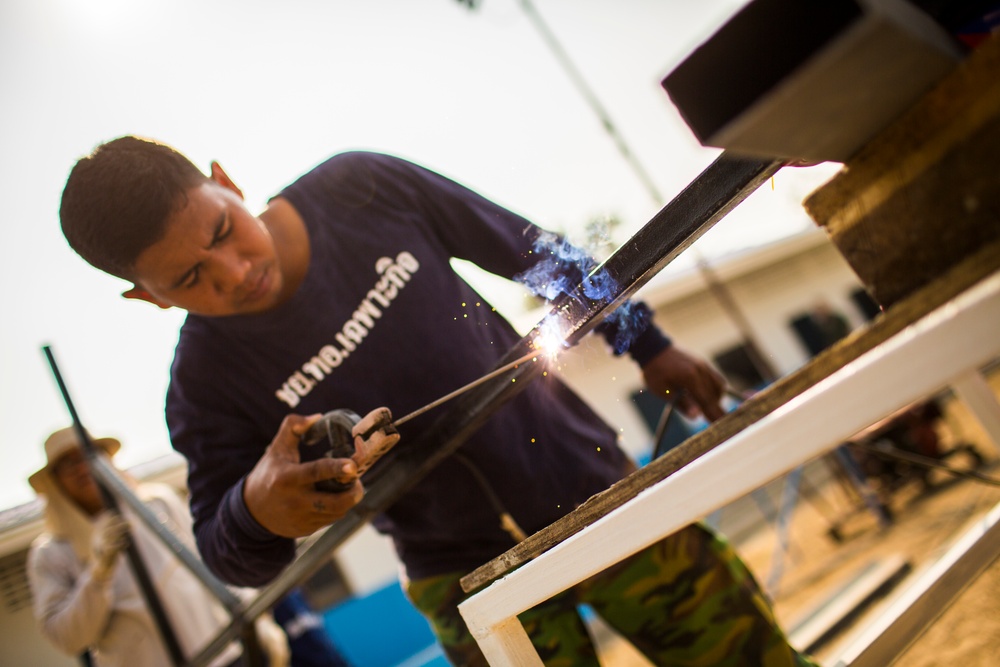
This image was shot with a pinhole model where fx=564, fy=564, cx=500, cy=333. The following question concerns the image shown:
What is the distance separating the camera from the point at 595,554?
0.68 m

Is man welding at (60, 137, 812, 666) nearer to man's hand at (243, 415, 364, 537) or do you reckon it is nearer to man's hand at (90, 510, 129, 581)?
man's hand at (243, 415, 364, 537)

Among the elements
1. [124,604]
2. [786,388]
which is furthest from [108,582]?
[786,388]

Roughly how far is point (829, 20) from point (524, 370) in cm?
72

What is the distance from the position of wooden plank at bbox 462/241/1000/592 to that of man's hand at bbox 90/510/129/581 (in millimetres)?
2281

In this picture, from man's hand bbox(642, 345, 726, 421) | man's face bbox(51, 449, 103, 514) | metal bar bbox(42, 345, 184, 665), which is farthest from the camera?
man's face bbox(51, 449, 103, 514)

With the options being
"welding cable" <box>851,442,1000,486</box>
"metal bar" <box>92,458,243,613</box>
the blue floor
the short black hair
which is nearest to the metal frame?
the short black hair

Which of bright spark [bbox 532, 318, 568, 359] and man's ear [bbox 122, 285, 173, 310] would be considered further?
man's ear [bbox 122, 285, 173, 310]

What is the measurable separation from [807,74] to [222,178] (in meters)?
1.19

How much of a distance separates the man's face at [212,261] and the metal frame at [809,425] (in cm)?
89

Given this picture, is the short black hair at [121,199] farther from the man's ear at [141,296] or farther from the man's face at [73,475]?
the man's face at [73,475]

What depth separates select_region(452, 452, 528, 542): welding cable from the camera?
1.31 m

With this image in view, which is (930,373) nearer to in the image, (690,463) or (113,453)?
(690,463)

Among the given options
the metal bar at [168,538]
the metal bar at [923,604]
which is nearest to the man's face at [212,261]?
the metal bar at [168,538]

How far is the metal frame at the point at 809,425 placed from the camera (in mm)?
473
